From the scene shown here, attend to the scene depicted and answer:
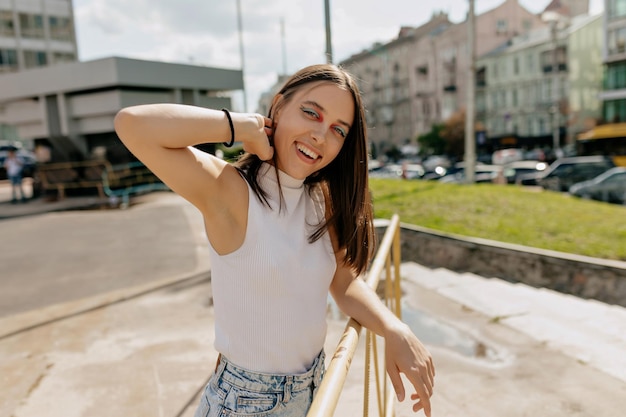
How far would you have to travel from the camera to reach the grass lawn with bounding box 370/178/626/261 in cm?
861

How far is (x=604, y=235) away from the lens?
8906mm

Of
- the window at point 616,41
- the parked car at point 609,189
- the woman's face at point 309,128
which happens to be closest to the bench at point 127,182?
the parked car at point 609,189

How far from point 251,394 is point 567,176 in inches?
908

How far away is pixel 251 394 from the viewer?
1589mm

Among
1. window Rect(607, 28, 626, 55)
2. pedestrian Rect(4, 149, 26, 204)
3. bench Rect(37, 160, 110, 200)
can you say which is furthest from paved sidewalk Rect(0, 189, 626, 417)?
window Rect(607, 28, 626, 55)

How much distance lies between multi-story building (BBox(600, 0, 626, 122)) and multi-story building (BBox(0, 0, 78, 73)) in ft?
154

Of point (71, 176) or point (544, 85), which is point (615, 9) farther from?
point (71, 176)

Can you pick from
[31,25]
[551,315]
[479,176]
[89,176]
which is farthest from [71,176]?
[31,25]

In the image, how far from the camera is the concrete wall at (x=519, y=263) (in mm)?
7095

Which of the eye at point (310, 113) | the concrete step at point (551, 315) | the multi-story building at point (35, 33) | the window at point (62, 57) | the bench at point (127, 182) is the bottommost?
the concrete step at point (551, 315)

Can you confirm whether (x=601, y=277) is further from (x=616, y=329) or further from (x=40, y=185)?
(x=40, y=185)

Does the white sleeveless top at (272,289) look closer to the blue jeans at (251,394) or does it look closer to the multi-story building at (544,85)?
the blue jeans at (251,394)

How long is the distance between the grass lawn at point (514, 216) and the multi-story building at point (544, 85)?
107 feet

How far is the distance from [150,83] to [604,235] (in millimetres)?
14053
